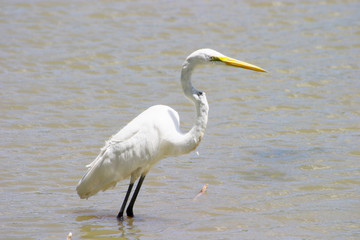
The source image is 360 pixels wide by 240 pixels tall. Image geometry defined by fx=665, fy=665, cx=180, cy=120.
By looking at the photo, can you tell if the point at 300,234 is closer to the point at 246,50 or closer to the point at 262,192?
the point at 262,192

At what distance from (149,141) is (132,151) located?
0.58 feet

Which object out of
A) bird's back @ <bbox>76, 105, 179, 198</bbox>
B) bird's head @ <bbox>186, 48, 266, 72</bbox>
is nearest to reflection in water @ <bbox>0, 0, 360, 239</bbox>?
bird's back @ <bbox>76, 105, 179, 198</bbox>

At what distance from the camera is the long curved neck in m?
5.66

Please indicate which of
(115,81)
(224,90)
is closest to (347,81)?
(224,90)

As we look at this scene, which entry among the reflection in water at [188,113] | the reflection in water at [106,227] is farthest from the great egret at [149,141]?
the reflection in water at [188,113]

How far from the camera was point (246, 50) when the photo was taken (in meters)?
12.3

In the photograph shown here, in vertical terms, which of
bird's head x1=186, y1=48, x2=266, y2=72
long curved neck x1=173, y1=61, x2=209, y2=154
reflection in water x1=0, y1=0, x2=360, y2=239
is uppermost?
bird's head x1=186, y1=48, x2=266, y2=72

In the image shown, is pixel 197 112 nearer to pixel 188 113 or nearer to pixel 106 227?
pixel 106 227

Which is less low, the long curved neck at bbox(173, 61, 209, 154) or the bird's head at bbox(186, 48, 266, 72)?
the bird's head at bbox(186, 48, 266, 72)

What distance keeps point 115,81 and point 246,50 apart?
2846 mm

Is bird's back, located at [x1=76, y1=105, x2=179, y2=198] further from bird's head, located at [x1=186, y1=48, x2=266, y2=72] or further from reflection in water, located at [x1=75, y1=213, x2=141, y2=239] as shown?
bird's head, located at [x1=186, y1=48, x2=266, y2=72]

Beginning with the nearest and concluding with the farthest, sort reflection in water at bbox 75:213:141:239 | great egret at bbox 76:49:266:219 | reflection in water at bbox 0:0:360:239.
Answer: reflection in water at bbox 75:213:141:239
great egret at bbox 76:49:266:219
reflection in water at bbox 0:0:360:239

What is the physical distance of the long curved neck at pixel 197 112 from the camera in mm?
5664

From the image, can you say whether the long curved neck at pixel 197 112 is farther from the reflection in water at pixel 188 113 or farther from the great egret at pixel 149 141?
the reflection in water at pixel 188 113
